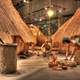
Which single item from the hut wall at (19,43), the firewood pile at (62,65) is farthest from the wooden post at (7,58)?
the hut wall at (19,43)

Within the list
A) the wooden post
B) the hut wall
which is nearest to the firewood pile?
the wooden post

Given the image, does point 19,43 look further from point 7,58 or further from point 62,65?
point 7,58

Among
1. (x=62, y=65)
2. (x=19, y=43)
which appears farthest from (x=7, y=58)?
(x=19, y=43)

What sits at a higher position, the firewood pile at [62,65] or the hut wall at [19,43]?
the hut wall at [19,43]

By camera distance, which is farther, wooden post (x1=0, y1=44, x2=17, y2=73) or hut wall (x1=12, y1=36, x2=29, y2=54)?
hut wall (x1=12, y1=36, x2=29, y2=54)

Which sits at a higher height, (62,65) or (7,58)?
(7,58)

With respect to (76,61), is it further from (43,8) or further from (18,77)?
(43,8)

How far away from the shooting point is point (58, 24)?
68.7ft

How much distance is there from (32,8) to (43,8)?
2.49m

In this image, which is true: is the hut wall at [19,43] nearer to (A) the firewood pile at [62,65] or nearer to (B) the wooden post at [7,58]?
(A) the firewood pile at [62,65]

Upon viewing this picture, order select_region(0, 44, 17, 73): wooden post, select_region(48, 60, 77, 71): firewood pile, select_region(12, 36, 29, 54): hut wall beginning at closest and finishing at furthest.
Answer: select_region(0, 44, 17, 73): wooden post → select_region(48, 60, 77, 71): firewood pile → select_region(12, 36, 29, 54): hut wall

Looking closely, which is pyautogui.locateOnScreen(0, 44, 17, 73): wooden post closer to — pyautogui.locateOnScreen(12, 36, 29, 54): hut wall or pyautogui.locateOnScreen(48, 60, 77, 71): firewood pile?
pyautogui.locateOnScreen(48, 60, 77, 71): firewood pile

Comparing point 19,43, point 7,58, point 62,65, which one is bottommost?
point 62,65

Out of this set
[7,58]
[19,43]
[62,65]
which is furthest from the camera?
[19,43]
